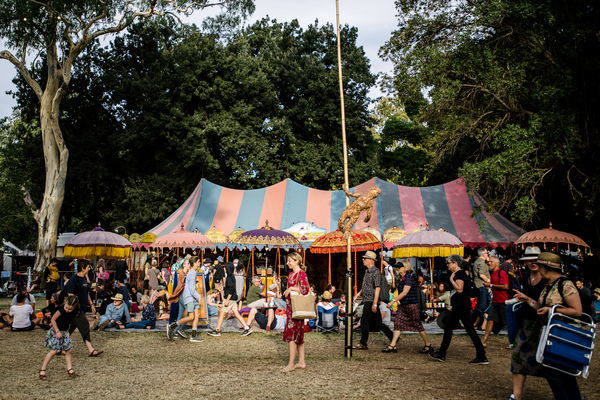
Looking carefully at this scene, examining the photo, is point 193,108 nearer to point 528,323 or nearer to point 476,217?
point 476,217

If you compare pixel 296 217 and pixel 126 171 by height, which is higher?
pixel 126 171

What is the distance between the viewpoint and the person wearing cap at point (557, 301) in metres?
4.14

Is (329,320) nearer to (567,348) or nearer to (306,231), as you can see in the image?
(306,231)

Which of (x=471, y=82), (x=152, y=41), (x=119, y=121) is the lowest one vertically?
(x=471, y=82)

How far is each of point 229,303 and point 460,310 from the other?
534 centimetres

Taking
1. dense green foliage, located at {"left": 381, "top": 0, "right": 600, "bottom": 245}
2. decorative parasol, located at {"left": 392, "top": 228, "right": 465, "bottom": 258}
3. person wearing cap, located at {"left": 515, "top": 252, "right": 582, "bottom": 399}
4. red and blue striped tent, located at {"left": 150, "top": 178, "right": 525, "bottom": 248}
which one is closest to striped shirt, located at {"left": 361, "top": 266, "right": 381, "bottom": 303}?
person wearing cap, located at {"left": 515, "top": 252, "right": 582, "bottom": 399}

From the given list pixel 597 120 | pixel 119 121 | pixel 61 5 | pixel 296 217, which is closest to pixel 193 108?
pixel 119 121

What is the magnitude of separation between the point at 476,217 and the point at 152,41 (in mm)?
18902

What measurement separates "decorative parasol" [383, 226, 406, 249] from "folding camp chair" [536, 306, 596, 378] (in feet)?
37.4

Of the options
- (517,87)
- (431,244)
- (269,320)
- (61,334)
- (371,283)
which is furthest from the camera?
(517,87)

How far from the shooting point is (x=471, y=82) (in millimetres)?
15555

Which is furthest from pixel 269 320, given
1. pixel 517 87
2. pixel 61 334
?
pixel 517 87

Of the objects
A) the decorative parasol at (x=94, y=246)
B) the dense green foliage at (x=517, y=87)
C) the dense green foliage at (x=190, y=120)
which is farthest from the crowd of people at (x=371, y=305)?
the dense green foliage at (x=190, y=120)

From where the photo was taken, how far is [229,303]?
10906 mm
